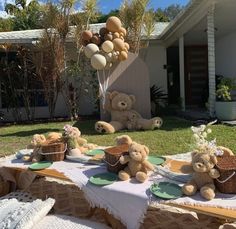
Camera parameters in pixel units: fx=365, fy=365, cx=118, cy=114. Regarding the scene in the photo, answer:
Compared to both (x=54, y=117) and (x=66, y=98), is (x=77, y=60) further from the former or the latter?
(x=54, y=117)

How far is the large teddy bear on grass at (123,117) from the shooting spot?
30.0ft

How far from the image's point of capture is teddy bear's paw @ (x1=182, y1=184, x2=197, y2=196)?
2734 millimetres

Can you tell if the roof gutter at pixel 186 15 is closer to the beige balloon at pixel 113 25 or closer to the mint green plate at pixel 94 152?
the beige balloon at pixel 113 25

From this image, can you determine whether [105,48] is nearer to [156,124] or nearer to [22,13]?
[156,124]

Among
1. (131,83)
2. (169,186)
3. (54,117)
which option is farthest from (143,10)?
(169,186)

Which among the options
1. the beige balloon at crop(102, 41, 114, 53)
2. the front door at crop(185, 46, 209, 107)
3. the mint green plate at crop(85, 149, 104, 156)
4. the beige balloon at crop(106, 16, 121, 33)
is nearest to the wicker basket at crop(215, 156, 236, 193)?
the mint green plate at crop(85, 149, 104, 156)

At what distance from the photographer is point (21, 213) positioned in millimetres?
3010

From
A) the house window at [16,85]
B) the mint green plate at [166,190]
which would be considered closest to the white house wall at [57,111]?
the house window at [16,85]

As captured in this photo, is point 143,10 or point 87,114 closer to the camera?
point 143,10

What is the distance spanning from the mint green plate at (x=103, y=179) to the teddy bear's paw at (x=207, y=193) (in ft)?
2.60

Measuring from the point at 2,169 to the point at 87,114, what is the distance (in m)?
9.53

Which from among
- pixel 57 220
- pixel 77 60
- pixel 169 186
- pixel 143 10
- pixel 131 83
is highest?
pixel 143 10

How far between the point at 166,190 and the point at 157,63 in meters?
12.1

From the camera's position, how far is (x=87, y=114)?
1360cm
